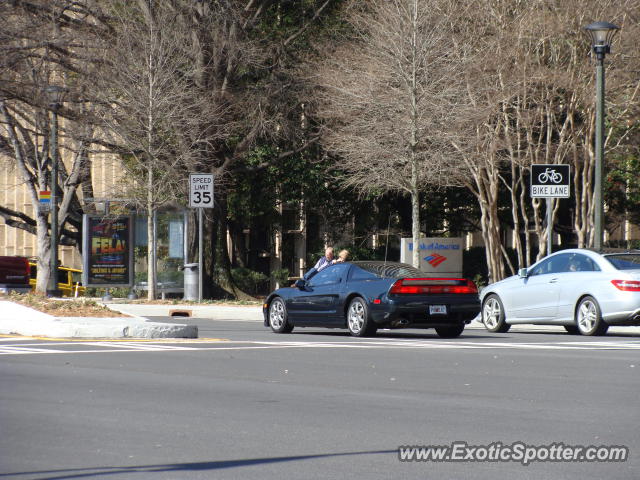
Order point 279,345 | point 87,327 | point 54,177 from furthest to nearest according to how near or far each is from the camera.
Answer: point 54,177, point 87,327, point 279,345

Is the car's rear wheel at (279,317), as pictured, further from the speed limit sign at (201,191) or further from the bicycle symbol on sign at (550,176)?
the speed limit sign at (201,191)

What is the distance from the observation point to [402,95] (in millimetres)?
30547

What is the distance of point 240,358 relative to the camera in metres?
A: 15.0

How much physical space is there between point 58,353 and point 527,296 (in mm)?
9187

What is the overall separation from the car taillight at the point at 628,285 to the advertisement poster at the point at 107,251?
61.6ft

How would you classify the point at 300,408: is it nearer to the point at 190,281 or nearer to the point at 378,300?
the point at 378,300

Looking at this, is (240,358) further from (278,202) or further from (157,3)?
(278,202)

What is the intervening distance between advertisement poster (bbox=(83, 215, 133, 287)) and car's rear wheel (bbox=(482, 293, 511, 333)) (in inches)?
609

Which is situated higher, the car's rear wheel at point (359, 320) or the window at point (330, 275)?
the window at point (330, 275)

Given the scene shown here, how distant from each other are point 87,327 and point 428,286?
5.56 meters

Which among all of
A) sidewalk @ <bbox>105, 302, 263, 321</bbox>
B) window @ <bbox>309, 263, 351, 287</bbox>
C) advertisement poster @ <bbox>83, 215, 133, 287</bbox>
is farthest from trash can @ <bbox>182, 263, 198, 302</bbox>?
window @ <bbox>309, 263, 351, 287</bbox>

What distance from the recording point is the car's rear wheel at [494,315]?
21.9 meters

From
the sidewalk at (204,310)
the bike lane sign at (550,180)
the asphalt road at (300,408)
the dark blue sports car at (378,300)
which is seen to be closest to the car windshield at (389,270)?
the dark blue sports car at (378,300)

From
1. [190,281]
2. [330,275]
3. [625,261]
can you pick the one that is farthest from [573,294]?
[190,281]
